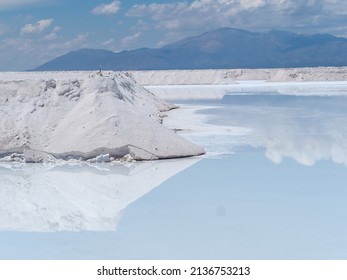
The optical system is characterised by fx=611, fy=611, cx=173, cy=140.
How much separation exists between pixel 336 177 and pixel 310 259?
10.9 ft

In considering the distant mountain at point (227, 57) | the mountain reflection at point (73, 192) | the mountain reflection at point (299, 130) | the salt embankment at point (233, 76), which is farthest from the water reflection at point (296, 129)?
the distant mountain at point (227, 57)

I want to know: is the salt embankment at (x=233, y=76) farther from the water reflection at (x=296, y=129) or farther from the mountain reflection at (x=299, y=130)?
the mountain reflection at (x=299, y=130)

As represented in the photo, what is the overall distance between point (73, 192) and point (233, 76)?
49.8m

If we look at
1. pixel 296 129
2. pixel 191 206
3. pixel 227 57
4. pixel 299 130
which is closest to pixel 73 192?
pixel 191 206

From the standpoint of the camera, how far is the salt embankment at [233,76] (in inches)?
1893

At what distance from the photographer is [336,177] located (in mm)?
7555

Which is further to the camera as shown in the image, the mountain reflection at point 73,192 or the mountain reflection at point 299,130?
the mountain reflection at point 299,130

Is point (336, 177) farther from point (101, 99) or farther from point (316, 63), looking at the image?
point (316, 63)

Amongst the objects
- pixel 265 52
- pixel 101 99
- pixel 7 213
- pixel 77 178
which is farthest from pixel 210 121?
pixel 265 52

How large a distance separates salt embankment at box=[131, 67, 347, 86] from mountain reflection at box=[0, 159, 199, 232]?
133 feet

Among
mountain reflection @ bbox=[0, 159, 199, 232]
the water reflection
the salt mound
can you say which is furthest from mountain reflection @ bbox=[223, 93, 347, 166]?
mountain reflection @ bbox=[0, 159, 199, 232]

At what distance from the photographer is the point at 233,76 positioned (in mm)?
55938

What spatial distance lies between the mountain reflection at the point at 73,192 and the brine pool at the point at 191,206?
1 cm

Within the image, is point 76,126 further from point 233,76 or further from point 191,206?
point 233,76
